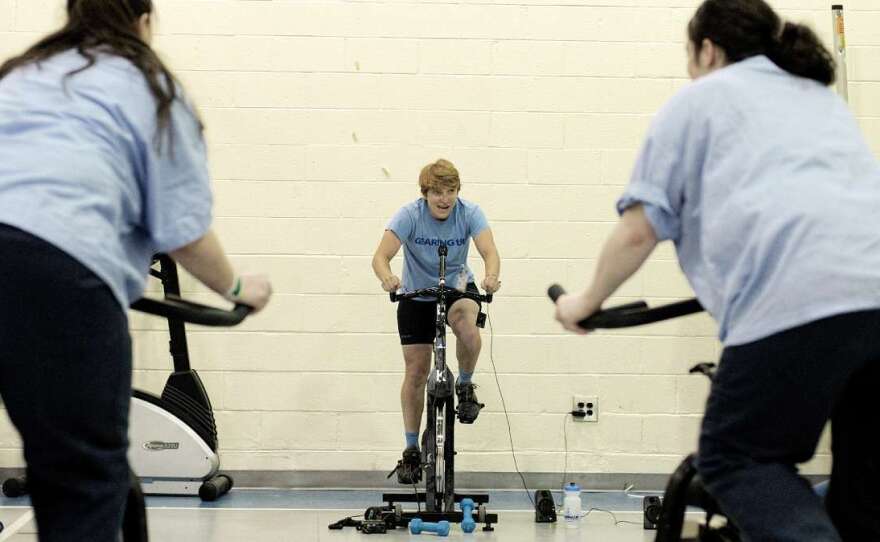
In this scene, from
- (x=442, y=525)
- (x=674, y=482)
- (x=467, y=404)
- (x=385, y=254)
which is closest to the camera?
(x=674, y=482)

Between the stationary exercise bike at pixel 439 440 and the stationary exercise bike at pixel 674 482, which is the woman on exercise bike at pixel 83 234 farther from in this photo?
the stationary exercise bike at pixel 439 440

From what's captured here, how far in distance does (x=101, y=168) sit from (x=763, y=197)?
102 centimetres

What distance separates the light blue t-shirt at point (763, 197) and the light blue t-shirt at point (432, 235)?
3153mm

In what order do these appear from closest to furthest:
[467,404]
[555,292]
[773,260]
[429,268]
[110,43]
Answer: [773,260] < [110,43] < [555,292] < [467,404] < [429,268]

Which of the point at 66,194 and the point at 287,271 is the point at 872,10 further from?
the point at 66,194

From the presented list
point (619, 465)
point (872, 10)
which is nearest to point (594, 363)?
point (619, 465)

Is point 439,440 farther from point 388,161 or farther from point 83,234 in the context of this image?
point 83,234

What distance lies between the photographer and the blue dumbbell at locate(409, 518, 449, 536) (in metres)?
4.49

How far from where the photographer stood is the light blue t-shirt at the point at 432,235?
5055 mm

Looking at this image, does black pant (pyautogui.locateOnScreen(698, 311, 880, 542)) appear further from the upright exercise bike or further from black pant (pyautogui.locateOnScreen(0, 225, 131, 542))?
the upright exercise bike

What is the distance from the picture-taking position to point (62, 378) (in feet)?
5.41

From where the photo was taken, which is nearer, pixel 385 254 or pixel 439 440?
pixel 439 440

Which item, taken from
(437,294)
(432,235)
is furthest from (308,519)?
(432,235)

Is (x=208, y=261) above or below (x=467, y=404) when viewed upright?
above
